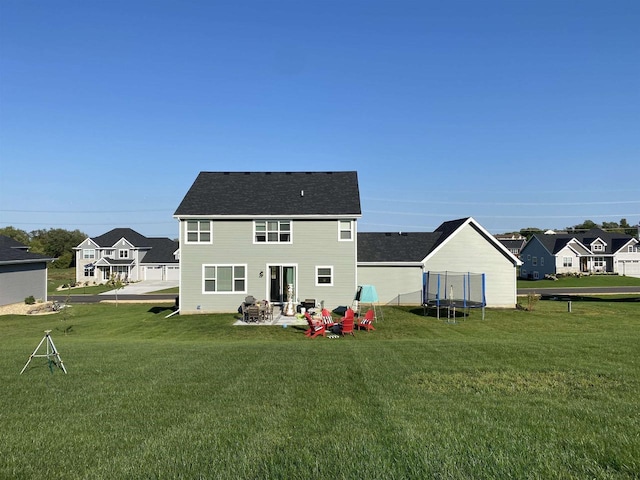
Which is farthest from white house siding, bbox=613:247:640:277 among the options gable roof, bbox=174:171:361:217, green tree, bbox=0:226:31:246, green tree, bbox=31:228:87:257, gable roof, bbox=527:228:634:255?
green tree, bbox=0:226:31:246

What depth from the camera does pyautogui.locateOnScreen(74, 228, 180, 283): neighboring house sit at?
6506 cm

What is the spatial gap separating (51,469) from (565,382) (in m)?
8.87

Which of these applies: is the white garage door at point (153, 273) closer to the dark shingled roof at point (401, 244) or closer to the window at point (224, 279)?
the window at point (224, 279)

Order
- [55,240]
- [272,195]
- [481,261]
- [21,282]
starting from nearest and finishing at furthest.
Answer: [272,195] < [481,261] < [21,282] < [55,240]

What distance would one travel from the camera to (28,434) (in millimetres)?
5699

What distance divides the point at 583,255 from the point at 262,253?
2370 inches

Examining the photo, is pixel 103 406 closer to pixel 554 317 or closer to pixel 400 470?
pixel 400 470

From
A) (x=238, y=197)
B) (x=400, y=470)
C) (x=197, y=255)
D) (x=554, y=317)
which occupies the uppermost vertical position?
(x=238, y=197)

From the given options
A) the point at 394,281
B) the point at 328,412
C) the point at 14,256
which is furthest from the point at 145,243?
the point at 328,412

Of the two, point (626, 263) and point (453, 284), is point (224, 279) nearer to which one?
point (453, 284)

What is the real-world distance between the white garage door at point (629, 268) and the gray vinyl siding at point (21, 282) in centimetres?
7996

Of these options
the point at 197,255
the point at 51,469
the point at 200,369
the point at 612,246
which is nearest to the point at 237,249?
the point at 197,255

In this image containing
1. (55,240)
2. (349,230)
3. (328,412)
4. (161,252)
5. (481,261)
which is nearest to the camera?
(328,412)

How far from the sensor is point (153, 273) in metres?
66.8
